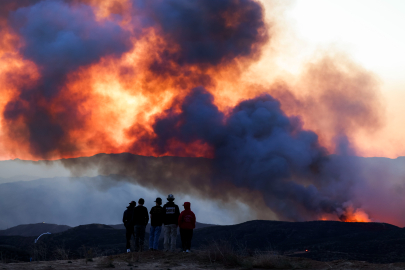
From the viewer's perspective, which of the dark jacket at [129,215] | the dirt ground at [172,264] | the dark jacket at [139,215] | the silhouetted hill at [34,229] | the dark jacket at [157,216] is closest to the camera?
the dirt ground at [172,264]

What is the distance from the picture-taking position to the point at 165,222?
1370cm

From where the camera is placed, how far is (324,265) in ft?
38.8

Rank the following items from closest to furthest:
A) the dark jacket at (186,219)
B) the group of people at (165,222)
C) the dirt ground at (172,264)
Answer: the dirt ground at (172,264) < the dark jacket at (186,219) < the group of people at (165,222)

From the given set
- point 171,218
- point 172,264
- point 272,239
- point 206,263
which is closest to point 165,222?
point 171,218

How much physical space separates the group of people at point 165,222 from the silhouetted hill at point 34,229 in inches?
3362

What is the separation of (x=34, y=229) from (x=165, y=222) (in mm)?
92119

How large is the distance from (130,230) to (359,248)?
70.9 ft

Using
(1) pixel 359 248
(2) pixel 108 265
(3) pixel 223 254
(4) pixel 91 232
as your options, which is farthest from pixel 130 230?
(4) pixel 91 232

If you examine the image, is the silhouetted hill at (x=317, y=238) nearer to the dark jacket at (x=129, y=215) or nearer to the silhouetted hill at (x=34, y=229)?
the dark jacket at (x=129, y=215)

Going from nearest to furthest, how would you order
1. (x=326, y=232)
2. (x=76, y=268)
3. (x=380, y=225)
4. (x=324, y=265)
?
(x=76, y=268) → (x=324, y=265) → (x=326, y=232) → (x=380, y=225)

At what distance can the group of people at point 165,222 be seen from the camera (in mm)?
13405

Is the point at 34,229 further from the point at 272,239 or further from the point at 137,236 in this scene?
the point at 137,236

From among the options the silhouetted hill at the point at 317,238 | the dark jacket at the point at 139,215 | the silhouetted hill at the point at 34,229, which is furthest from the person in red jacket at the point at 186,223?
the silhouetted hill at the point at 34,229

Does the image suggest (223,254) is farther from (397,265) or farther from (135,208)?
(397,265)
